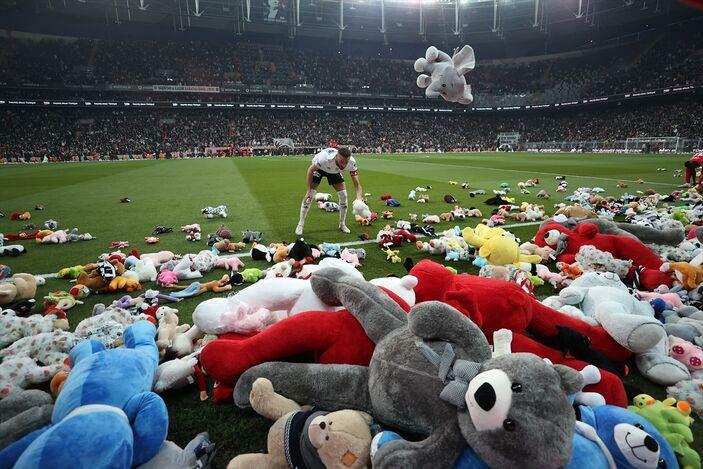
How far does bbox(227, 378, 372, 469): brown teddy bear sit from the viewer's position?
4.43 ft

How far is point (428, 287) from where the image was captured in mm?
2195

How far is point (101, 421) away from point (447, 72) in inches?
243

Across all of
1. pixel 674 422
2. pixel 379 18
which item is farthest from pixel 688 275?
pixel 379 18

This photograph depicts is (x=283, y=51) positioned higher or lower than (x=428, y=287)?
higher

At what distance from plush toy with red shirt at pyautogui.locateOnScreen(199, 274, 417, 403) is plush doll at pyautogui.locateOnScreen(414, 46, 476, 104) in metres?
5.10

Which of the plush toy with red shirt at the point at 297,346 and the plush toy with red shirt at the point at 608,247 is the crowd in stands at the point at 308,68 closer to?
the plush toy with red shirt at the point at 608,247

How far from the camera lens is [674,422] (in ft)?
5.32

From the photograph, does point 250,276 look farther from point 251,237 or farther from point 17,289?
point 17,289

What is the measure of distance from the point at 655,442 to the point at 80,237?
23.0 ft

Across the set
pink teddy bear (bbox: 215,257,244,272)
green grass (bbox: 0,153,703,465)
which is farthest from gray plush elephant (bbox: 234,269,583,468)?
pink teddy bear (bbox: 215,257,244,272)

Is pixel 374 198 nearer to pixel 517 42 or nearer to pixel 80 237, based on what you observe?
pixel 80 237

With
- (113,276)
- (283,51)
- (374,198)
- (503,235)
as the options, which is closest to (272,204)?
(374,198)

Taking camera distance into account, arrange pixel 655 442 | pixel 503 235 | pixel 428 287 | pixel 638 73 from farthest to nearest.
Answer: pixel 638 73
pixel 503 235
pixel 428 287
pixel 655 442

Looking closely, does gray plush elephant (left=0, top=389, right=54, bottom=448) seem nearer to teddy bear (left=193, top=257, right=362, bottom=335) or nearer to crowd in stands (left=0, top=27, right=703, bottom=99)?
teddy bear (left=193, top=257, right=362, bottom=335)
